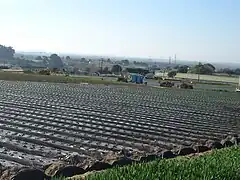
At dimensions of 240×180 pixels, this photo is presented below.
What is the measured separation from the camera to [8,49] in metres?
160

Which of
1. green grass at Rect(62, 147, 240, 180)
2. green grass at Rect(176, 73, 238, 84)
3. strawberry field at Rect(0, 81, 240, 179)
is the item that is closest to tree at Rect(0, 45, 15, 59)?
green grass at Rect(176, 73, 238, 84)

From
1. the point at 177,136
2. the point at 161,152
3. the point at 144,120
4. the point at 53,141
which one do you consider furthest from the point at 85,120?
the point at 161,152

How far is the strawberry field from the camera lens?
7.40 m

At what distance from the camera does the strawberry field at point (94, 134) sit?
24.3ft

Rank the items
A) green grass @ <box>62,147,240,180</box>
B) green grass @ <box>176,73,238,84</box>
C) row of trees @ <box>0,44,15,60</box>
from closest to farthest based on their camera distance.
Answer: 1. green grass @ <box>62,147,240,180</box>
2. green grass @ <box>176,73,238,84</box>
3. row of trees @ <box>0,44,15,60</box>

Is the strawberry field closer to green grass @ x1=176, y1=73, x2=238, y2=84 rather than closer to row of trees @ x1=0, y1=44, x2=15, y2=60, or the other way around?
green grass @ x1=176, y1=73, x2=238, y2=84

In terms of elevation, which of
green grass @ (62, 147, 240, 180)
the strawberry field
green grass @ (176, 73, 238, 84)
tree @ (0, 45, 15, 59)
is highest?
tree @ (0, 45, 15, 59)

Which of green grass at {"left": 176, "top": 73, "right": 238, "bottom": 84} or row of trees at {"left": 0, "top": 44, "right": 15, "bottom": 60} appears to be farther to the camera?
row of trees at {"left": 0, "top": 44, "right": 15, "bottom": 60}

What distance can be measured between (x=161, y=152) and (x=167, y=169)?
2.78m

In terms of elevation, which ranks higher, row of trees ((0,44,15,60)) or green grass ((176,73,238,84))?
row of trees ((0,44,15,60))

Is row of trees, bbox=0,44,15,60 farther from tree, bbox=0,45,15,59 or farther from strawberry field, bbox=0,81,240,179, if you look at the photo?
strawberry field, bbox=0,81,240,179

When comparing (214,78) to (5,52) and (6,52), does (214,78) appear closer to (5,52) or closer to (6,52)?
(6,52)

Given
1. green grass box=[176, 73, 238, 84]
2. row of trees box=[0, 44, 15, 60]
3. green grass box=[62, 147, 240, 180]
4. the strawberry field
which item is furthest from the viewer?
row of trees box=[0, 44, 15, 60]

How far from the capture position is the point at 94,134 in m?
10.5
